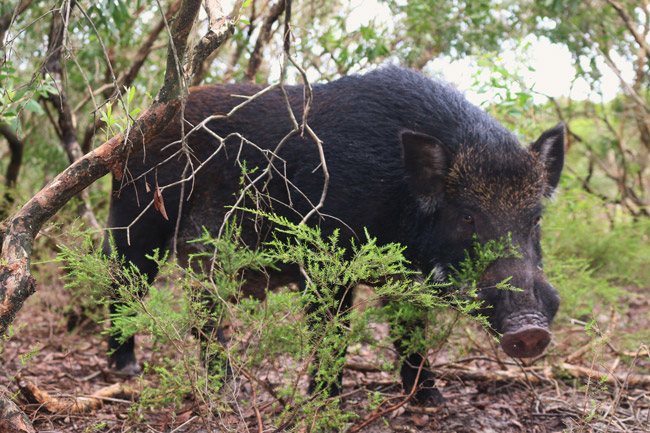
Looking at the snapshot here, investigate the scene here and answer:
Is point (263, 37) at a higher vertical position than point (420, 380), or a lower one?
higher

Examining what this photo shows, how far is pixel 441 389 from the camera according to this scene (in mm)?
4199

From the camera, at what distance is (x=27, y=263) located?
2.30m

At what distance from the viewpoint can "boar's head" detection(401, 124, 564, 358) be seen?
3.29 meters

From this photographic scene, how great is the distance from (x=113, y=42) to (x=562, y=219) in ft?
14.1

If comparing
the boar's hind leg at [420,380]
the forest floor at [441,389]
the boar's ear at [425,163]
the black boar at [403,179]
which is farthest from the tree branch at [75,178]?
the boar's hind leg at [420,380]

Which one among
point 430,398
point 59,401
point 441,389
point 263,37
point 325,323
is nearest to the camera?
point 325,323

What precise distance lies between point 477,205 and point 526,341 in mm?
785

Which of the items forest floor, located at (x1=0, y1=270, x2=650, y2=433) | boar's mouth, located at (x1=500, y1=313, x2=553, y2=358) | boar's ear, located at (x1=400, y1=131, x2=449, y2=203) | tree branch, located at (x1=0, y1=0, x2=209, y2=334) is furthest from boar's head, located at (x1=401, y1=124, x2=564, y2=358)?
tree branch, located at (x1=0, y1=0, x2=209, y2=334)

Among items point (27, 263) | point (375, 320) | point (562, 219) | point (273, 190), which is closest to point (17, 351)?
point (273, 190)

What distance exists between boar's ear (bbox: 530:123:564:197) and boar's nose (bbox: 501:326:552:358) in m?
1.12

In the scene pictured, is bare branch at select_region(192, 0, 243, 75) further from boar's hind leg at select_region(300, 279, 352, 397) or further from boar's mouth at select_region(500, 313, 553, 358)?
boar's mouth at select_region(500, 313, 553, 358)

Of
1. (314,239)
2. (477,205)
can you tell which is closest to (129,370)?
(314,239)

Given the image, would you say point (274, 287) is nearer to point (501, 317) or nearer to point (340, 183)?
point (340, 183)

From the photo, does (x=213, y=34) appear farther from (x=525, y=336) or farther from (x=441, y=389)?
(x=441, y=389)
